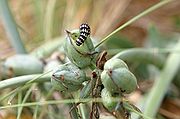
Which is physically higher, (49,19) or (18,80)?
(49,19)

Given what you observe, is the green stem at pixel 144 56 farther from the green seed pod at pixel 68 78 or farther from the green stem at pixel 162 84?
the green seed pod at pixel 68 78

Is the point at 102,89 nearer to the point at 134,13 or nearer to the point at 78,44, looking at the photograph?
the point at 78,44

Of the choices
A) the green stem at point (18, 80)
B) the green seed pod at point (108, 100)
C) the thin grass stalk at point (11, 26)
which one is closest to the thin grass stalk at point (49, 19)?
the thin grass stalk at point (11, 26)

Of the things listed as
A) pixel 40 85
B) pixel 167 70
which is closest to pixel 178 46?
pixel 167 70

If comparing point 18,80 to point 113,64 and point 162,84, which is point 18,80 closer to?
point 113,64

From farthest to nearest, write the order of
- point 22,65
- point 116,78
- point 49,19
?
point 49,19, point 22,65, point 116,78

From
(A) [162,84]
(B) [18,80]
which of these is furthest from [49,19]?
(B) [18,80]

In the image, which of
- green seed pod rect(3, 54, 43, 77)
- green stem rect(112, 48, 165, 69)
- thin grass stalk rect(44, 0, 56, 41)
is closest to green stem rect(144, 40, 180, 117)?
green stem rect(112, 48, 165, 69)
